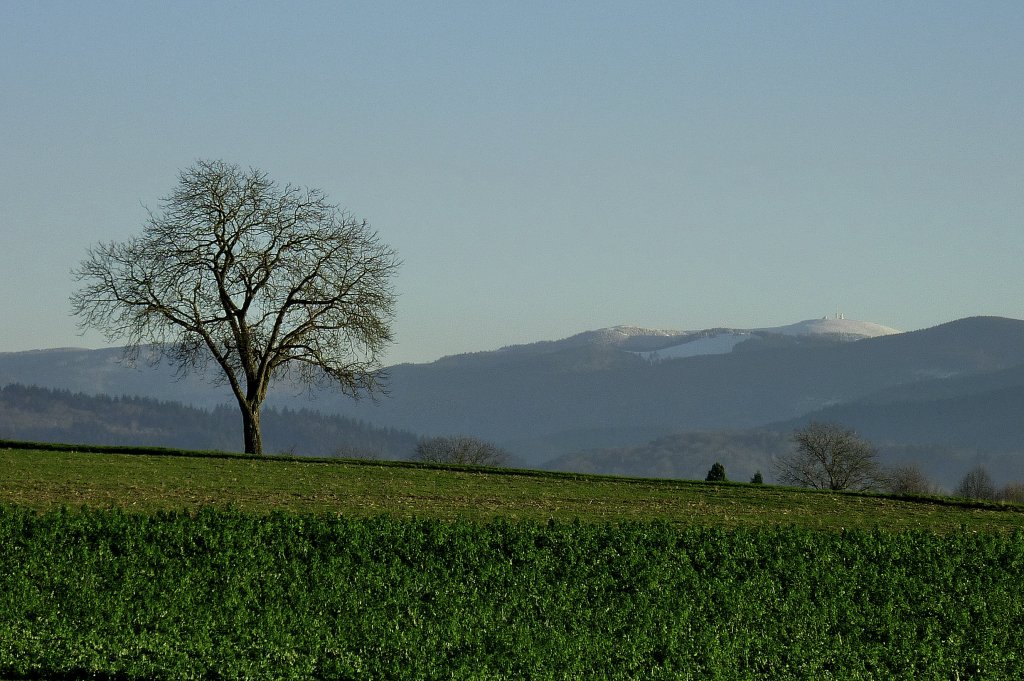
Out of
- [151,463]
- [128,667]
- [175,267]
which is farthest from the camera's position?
[175,267]

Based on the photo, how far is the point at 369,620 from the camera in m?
22.2

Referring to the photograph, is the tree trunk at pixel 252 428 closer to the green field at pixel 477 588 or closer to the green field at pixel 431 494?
the green field at pixel 431 494

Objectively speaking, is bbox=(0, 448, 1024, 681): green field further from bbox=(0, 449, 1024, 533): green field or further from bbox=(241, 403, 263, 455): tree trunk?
bbox=(241, 403, 263, 455): tree trunk

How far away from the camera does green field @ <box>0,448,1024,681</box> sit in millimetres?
19453

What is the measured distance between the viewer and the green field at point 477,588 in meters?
19.5

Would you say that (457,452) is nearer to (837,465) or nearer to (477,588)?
(837,465)

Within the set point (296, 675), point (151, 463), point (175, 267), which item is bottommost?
point (296, 675)

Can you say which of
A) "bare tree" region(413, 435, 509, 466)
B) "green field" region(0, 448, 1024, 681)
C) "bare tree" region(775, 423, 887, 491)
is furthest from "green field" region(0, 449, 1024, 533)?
"bare tree" region(413, 435, 509, 466)

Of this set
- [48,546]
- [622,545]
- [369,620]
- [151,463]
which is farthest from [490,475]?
[369,620]

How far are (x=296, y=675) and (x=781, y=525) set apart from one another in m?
21.3

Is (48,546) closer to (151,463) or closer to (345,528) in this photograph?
(345,528)

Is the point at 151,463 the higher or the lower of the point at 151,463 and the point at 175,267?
the lower

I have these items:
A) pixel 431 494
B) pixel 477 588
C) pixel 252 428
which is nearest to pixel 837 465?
pixel 252 428

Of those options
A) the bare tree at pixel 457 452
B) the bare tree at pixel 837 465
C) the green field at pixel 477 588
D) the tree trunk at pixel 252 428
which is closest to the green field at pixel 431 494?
the green field at pixel 477 588
